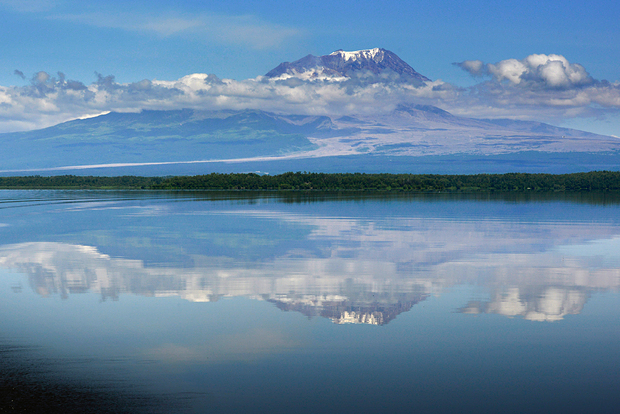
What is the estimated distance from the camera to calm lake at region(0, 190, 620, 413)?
430 inches

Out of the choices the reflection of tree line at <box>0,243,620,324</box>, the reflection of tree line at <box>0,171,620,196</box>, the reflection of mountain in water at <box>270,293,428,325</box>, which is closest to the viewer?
the reflection of mountain in water at <box>270,293,428,325</box>

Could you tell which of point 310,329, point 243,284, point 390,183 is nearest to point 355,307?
point 310,329

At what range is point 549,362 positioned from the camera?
1275 cm

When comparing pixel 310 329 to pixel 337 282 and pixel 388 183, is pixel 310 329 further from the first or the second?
pixel 388 183

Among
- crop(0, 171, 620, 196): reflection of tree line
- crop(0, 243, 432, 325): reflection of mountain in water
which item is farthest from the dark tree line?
crop(0, 243, 432, 325): reflection of mountain in water

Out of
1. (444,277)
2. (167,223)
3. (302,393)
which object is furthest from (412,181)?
(302,393)

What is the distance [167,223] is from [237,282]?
28.3 metres

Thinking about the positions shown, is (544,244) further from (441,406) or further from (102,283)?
(441,406)

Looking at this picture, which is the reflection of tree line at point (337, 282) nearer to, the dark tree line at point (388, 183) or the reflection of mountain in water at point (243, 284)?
the reflection of mountain in water at point (243, 284)

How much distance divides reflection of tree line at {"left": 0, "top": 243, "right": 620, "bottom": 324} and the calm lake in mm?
95

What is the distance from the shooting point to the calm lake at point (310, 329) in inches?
430

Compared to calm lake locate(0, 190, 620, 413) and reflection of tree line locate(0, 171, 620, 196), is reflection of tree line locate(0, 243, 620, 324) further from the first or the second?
reflection of tree line locate(0, 171, 620, 196)

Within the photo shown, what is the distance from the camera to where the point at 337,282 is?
71.3ft

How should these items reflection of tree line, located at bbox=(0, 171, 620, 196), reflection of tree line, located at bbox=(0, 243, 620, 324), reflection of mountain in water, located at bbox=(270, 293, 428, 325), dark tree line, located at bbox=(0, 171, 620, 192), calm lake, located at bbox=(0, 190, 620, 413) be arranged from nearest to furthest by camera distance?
calm lake, located at bbox=(0, 190, 620, 413)
reflection of mountain in water, located at bbox=(270, 293, 428, 325)
reflection of tree line, located at bbox=(0, 243, 620, 324)
dark tree line, located at bbox=(0, 171, 620, 192)
reflection of tree line, located at bbox=(0, 171, 620, 196)
